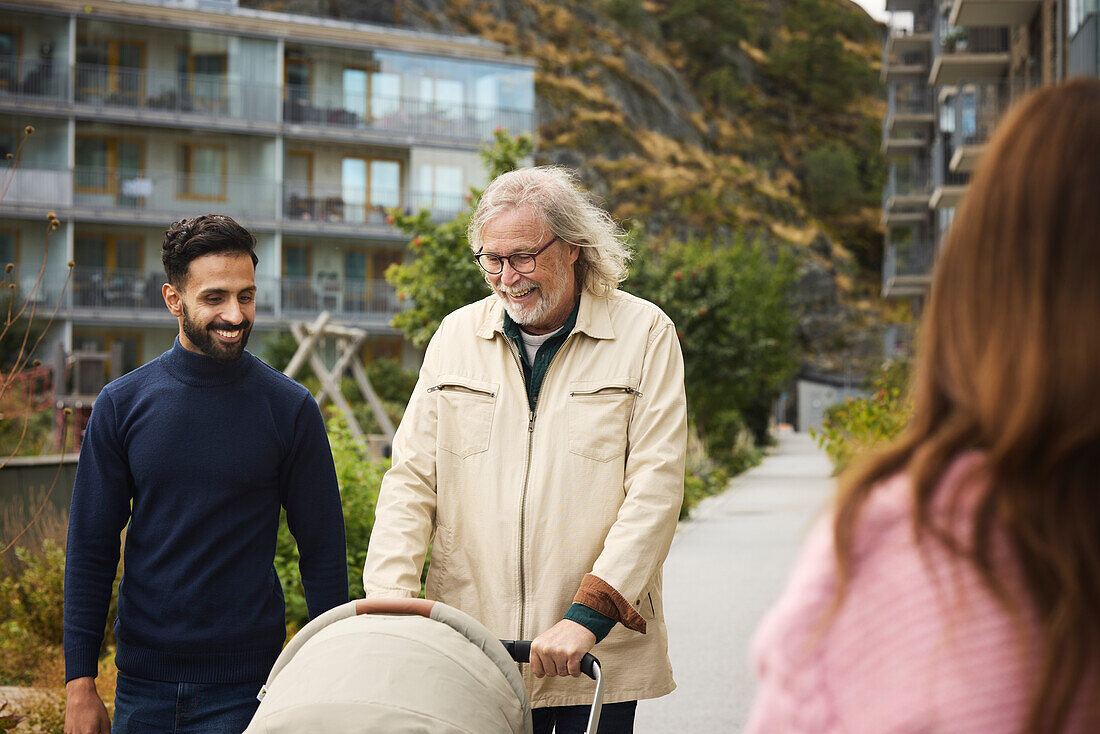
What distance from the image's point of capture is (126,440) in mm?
2957

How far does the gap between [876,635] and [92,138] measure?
38.4 meters

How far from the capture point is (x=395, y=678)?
2.15m

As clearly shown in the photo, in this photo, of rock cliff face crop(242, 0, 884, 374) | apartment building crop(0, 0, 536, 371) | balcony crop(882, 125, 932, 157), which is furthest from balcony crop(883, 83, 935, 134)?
apartment building crop(0, 0, 536, 371)

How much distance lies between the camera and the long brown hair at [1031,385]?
3.73 ft

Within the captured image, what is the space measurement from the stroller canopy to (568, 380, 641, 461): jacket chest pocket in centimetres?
60

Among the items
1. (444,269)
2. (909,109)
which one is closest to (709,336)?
(444,269)

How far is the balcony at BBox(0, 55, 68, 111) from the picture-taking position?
34906 millimetres

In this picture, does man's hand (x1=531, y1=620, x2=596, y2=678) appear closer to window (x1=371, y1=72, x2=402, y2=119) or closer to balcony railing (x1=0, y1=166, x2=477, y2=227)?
balcony railing (x1=0, y1=166, x2=477, y2=227)

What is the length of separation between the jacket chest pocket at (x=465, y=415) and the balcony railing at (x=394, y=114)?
1364 inches

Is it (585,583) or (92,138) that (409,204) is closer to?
(92,138)

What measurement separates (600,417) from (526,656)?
0.62 metres

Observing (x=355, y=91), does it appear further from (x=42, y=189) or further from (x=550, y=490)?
(x=550, y=490)

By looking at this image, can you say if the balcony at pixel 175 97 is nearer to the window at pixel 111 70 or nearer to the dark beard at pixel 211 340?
the window at pixel 111 70

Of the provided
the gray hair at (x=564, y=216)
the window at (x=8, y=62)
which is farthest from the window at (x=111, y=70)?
the gray hair at (x=564, y=216)
